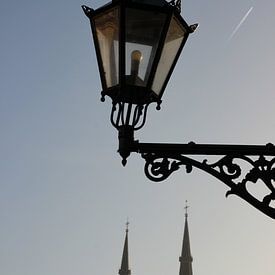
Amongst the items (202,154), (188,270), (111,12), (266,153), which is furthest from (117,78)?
(188,270)

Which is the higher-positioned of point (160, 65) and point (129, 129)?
point (160, 65)

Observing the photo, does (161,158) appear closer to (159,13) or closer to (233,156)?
(233,156)

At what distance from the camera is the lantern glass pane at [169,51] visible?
3.77 meters

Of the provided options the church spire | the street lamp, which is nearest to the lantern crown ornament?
the street lamp

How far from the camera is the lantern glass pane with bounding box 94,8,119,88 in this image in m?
3.77

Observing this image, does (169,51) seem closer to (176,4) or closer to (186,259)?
(176,4)

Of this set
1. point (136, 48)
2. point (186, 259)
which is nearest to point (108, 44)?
point (136, 48)

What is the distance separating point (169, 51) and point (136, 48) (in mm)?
238

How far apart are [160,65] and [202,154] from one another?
2.33 feet

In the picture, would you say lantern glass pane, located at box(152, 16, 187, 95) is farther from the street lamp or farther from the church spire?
the church spire

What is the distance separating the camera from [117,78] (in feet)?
12.5

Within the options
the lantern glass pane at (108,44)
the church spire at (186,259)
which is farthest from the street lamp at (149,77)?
the church spire at (186,259)

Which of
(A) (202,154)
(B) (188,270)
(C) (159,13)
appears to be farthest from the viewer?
(B) (188,270)

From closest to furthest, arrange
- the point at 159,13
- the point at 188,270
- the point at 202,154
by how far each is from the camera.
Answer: the point at 159,13 → the point at 202,154 → the point at 188,270
